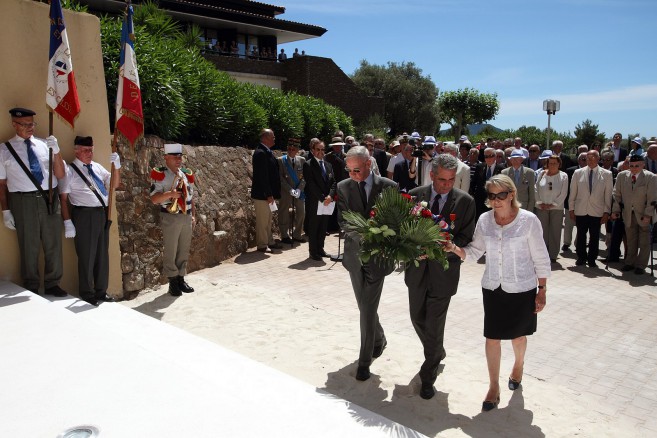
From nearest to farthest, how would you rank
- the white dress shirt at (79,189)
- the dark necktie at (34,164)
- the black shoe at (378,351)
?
the black shoe at (378,351), the dark necktie at (34,164), the white dress shirt at (79,189)

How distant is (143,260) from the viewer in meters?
7.82

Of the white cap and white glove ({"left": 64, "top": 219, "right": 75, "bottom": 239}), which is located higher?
the white cap

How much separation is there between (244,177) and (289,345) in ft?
18.3

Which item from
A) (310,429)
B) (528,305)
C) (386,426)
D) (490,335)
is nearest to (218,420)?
(310,429)

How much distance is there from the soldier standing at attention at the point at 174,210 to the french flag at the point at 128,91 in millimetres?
548

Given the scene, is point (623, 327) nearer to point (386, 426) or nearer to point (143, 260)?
point (386, 426)

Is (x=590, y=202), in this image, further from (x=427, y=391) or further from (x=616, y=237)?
(x=427, y=391)

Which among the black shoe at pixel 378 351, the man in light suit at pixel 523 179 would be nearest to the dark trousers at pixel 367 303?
the black shoe at pixel 378 351

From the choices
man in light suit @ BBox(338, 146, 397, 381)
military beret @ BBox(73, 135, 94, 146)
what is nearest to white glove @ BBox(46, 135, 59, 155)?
military beret @ BBox(73, 135, 94, 146)

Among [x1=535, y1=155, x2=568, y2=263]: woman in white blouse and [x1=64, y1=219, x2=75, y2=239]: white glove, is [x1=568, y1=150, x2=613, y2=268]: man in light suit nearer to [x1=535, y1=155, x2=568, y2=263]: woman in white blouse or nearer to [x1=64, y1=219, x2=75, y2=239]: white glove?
[x1=535, y1=155, x2=568, y2=263]: woman in white blouse

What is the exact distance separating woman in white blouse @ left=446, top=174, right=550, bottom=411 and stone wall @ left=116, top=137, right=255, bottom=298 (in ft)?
16.8

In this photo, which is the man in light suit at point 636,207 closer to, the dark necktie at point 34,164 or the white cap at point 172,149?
the white cap at point 172,149

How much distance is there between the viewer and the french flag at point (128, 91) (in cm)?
672

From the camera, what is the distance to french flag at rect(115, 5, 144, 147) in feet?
22.0
